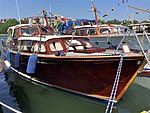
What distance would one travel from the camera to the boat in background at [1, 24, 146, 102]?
724cm

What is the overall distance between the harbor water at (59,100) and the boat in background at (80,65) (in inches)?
12.8

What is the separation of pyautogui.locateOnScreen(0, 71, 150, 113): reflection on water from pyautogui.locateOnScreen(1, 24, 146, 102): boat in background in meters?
0.32

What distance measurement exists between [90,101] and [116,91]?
110 centimetres

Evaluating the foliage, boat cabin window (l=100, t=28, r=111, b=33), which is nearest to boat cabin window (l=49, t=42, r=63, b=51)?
the foliage

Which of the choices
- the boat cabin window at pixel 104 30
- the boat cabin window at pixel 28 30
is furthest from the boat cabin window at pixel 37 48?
the boat cabin window at pixel 104 30

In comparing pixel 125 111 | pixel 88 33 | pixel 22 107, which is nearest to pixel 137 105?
pixel 125 111

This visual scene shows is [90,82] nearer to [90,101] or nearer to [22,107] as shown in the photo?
[90,101]

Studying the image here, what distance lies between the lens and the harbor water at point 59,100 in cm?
773

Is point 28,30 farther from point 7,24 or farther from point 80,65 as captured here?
point 7,24

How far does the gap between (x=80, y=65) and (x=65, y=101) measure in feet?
5.60

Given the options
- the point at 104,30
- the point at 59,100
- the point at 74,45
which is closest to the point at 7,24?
the point at 104,30

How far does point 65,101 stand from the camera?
843 centimetres

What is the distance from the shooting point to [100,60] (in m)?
7.19

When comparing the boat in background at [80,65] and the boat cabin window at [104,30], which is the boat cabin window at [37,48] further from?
the boat cabin window at [104,30]
